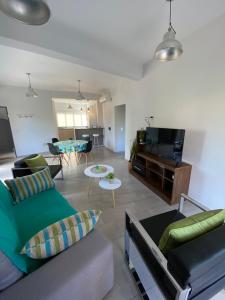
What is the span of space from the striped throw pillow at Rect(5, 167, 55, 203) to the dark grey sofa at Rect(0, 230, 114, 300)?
1.22 m

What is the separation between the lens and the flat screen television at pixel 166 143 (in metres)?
2.41

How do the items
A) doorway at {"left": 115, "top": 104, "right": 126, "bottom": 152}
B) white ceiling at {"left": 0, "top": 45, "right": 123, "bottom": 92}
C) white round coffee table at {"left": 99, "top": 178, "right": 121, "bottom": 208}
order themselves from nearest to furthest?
white round coffee table at {"left": 99, "top": 178, "right": 121, "bottom": 208} → white ceiling at {"left": 0, "top": 45, "right": 123, "bottom": 92} → doorway at {"left": 115, "top": 104, "right": 126, "bottom": 152}

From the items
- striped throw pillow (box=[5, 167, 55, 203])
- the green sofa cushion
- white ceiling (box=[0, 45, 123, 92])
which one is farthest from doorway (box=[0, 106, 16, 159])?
the green sofa cushion

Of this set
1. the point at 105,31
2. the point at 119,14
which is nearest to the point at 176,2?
the point at 119,14

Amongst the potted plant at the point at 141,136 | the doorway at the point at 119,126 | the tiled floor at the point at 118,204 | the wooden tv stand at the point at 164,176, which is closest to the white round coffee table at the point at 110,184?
the tiled floor at the point at 118,204

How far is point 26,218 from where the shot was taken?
1.51 metres

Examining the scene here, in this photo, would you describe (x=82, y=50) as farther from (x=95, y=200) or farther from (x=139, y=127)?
(x=95, y=200)

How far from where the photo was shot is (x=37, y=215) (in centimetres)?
155

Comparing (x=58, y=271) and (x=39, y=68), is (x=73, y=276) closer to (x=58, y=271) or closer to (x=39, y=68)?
(x=58, y=271)

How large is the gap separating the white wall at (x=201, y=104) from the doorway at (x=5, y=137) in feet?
18.1

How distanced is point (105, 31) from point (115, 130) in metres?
3.90

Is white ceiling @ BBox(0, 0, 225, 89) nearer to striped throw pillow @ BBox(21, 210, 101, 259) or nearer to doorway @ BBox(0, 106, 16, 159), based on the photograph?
striped throw pillow @ BBox(21, 210, 101, 259)

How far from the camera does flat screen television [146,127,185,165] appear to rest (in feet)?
7.91

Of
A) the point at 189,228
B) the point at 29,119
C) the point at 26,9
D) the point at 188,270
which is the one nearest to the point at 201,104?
the point at 189,228
